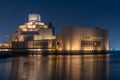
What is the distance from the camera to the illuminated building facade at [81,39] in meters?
108

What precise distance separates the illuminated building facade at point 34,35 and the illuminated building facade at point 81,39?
7179 millimetres

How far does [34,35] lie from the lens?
416 feet

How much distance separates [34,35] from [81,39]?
25.7m

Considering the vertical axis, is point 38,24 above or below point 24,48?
above

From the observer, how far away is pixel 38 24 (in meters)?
140

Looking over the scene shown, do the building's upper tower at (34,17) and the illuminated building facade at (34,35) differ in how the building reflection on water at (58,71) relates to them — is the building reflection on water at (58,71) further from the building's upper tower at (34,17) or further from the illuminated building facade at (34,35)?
the building's upper tower at (34,17)

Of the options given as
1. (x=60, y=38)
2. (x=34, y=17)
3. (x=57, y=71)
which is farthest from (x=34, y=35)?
(x=57, y=71)

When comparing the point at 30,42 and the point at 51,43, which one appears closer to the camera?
the point at 51,43

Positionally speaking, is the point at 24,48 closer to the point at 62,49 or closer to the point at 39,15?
the point at 62,49

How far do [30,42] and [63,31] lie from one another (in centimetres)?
2028

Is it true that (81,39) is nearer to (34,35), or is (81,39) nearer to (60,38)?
(60,38)

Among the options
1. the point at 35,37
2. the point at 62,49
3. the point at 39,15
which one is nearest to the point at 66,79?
the point at 62,49

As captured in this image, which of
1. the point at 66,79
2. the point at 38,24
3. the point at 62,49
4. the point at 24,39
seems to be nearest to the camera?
the point at 66,79

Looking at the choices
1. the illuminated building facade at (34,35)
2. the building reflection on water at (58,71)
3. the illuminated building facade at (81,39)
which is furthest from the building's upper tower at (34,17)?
the building reflection on water at (58,71)
